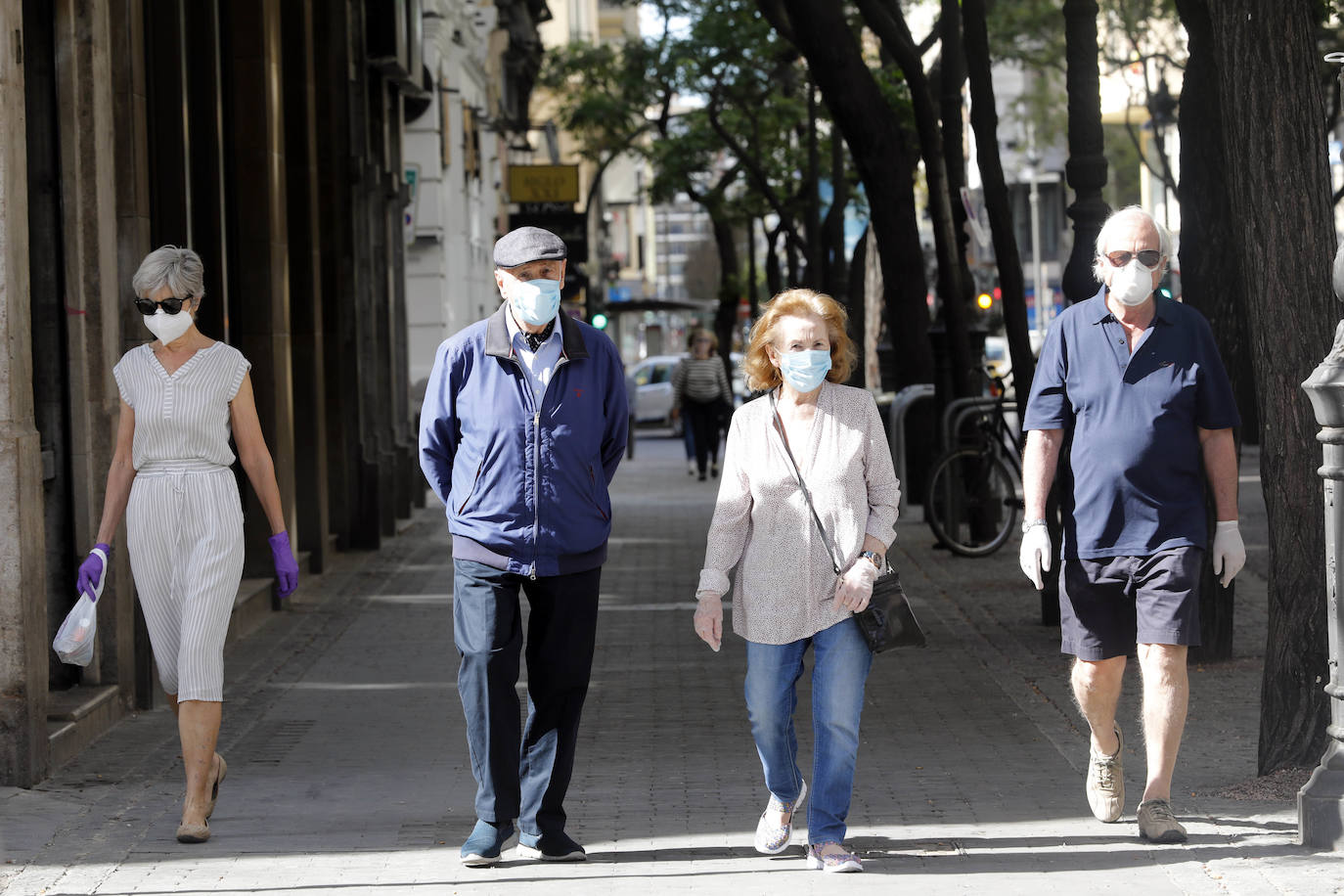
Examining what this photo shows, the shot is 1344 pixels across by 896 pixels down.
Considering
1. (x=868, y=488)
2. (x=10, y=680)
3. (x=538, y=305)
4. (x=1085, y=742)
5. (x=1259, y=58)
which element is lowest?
(x=1085, y=742)

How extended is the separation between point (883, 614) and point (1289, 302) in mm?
2082

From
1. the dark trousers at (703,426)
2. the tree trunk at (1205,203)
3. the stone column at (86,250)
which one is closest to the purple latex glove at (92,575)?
the stone column at (86,250)

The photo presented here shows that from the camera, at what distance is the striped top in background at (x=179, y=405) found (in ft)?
21.8

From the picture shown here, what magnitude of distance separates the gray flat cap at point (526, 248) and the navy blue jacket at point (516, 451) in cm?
17

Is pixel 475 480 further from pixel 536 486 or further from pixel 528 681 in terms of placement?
pixel 528 681

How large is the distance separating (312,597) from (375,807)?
663 centimetres

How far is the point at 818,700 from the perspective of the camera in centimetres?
603

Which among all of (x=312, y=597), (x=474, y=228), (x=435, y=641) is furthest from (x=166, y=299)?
(x=474, y=228)

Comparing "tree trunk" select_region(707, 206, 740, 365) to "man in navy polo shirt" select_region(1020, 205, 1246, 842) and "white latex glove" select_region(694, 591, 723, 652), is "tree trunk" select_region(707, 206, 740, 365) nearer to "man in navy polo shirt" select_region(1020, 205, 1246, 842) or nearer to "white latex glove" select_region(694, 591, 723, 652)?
"man in navy polo shirt" select_region(1020, 205, 1246, 842)

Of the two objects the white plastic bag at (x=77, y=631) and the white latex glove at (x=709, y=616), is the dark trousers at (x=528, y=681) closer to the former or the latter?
the white latex glove at (x=709, y=616)

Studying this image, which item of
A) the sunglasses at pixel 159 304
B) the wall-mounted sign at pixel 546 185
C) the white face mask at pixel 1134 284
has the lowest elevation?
the white face mask at pixel 1134 284

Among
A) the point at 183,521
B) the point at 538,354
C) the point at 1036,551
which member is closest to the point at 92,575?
the point at 183,521

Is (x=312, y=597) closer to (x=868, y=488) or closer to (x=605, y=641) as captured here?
(x=605, y=641)

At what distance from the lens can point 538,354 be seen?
6.16 m
